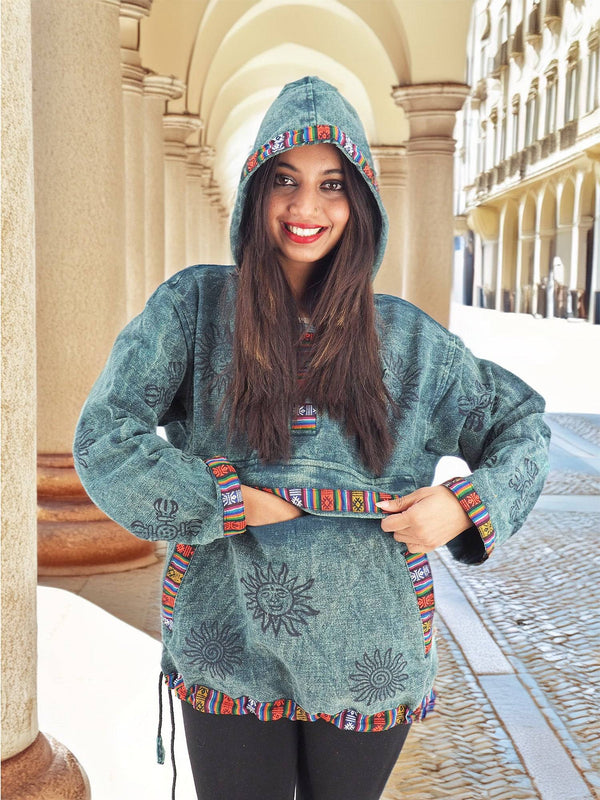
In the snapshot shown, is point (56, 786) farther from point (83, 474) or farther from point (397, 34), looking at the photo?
point (397, 34)

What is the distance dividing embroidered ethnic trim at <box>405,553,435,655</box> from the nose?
59 cm

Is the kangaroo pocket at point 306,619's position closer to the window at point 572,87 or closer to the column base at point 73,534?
the column base at point 73,534

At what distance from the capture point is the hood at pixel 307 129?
1598 millimetres

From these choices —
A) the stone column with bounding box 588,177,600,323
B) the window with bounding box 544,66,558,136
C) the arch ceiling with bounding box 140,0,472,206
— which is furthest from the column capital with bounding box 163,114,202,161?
the window with bounding box 544,66,558,136

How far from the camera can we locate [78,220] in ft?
16.5

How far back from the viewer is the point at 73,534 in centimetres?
515

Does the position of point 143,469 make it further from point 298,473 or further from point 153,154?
point 153,154

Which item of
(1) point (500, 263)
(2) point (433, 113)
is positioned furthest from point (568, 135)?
(2) point (433, 113)

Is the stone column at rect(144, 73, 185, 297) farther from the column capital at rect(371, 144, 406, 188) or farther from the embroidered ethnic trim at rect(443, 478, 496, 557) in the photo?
the embroidered ethnic trim at rect(443, 478, 496, 557)

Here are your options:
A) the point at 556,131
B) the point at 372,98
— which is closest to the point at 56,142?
the point at 372,98

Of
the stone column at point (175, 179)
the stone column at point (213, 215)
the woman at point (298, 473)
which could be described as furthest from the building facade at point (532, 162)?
the woman at point (298, 473)

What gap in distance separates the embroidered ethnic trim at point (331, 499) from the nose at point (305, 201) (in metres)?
0.46

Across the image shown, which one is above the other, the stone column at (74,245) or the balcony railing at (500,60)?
the balcony railing at (500,60)

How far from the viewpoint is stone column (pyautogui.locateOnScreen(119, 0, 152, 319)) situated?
830cm
